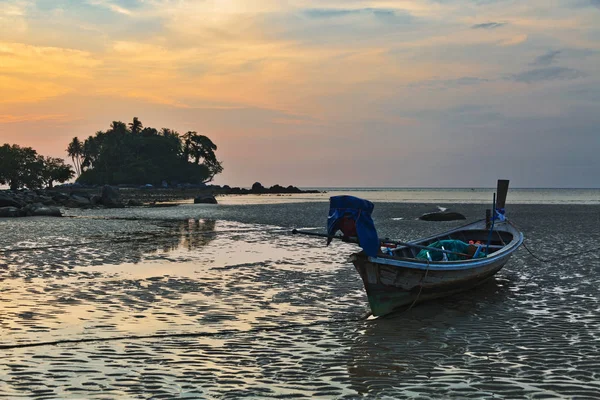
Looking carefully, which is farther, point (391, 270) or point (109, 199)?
point (109, 199)

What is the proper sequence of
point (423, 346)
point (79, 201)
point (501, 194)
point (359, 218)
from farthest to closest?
point (79, 201)
point (501, 194)
point (359, 218)
point (423, 346)

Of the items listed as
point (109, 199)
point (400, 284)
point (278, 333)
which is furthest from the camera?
point (109, 199)

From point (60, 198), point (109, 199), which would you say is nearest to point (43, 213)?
point (109, 199)

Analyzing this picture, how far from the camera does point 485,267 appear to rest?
15172 millimetres

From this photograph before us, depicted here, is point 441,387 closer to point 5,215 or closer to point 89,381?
point 89,381

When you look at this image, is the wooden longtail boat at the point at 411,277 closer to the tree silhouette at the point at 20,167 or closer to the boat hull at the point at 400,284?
the boat hull at the point at 400,284

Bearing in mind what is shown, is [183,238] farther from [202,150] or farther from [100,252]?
[202,150]

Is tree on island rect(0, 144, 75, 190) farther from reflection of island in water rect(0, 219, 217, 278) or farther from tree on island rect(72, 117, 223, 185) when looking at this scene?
reflection of island in water rect(0, 219, 217, 278)

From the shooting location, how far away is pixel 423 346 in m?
10.1

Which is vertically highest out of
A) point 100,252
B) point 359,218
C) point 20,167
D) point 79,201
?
point 20,167

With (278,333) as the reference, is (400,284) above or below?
above

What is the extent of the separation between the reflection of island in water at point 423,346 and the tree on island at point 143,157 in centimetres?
15800

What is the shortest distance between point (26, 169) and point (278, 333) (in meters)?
125

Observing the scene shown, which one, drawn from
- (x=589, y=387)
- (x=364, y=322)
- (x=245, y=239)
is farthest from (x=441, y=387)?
(x=245, y=239)
